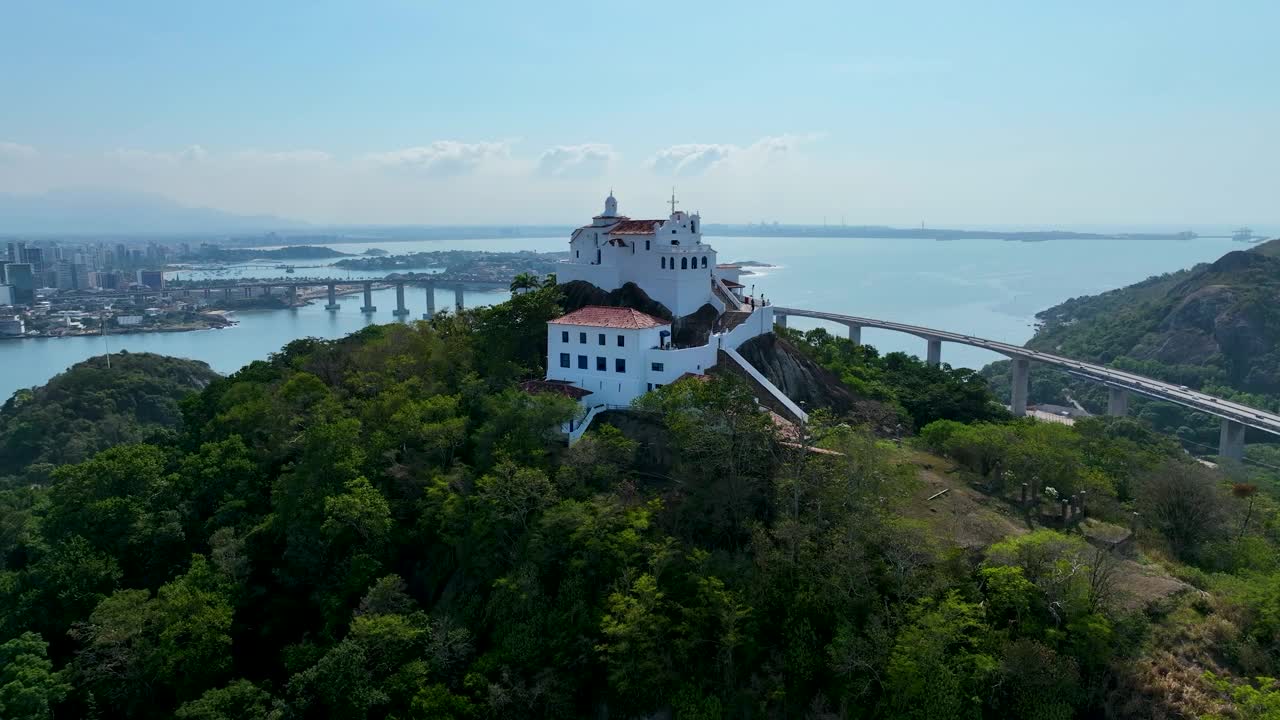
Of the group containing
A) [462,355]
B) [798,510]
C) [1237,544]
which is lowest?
[1237,544]

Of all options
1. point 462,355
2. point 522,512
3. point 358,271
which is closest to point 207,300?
point 358,271

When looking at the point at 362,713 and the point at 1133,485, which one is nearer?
the point at 362,713

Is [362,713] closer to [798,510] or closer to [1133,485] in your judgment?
[798,510]

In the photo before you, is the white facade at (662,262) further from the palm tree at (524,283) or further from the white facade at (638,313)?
the palm tree at (524,283)

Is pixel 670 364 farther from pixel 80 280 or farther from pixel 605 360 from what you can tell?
pixel 80 280

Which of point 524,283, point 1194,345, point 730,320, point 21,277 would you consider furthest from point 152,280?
point 1194,345

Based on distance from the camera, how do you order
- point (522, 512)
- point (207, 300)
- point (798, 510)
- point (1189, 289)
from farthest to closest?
1. point (207, 300)
2. point (1189, 289)
3. point (522, 512)
4. point (798, 510)

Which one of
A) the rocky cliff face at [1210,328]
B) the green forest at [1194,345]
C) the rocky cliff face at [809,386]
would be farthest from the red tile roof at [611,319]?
the rocky cliff face at [1210,328]
